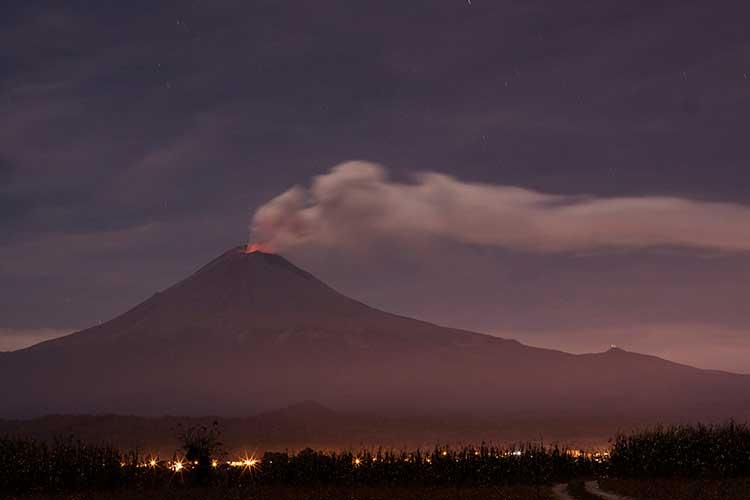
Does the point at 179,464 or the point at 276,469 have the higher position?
the point at 179,464

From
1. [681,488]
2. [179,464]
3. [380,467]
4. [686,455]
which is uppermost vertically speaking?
[179,464]

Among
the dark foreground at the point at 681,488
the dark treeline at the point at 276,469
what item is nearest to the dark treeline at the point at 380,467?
the dark treeline at the point at 276,469

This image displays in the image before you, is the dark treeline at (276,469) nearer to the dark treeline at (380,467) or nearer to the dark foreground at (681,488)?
the dark treeline at (380,467)

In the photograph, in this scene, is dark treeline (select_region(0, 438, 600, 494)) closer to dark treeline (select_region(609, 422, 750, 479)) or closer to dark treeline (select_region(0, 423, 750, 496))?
dark treeline (select_region(0, 423, 750, 496))

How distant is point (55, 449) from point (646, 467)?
2800 centimetres

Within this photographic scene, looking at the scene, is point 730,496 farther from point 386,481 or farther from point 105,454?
point 105,454

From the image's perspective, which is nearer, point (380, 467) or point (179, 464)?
point (179, 464)

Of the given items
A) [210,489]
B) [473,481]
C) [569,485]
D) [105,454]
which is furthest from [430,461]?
[105,454]

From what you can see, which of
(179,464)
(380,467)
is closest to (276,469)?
(179,464)

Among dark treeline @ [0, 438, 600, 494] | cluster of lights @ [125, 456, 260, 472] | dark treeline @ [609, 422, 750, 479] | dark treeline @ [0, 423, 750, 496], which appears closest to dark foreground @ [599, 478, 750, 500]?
dark treeline @ [609, 422, 750, 479]

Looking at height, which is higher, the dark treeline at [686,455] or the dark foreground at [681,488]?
the dark treeline at [686,455]

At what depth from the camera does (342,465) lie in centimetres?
5116

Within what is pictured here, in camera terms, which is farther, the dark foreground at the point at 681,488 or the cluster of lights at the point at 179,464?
the cluster of lights at the point at 179,464

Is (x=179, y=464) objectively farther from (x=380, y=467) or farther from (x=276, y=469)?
(x=380, y=467)
